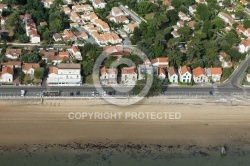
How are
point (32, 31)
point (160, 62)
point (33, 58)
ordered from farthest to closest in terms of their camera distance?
point (32, 31), point (160, 62), point (33, 58)

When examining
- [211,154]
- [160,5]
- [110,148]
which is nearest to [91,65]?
[110,148]

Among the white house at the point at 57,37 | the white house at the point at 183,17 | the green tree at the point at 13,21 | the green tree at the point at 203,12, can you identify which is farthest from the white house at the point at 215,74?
the green tree at the point at 13,21

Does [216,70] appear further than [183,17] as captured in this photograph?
No

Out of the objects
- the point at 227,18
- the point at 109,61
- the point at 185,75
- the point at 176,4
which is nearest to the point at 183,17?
the point at 176,4

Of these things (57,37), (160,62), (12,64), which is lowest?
(12,64)

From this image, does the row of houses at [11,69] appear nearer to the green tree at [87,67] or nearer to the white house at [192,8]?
the green tree at [87,67]

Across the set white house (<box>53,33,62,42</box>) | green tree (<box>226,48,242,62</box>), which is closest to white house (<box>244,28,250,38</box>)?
green tree (<box>226,48,242,62</box>)

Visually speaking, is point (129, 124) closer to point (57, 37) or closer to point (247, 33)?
point (57, 37)

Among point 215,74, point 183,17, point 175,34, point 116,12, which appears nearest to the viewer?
point 215,74

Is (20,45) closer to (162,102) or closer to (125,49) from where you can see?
(125,49)
